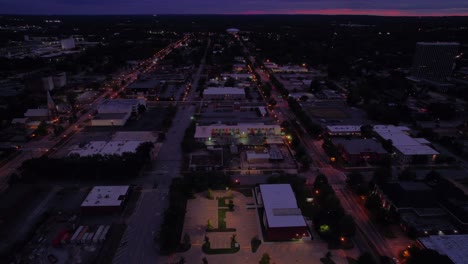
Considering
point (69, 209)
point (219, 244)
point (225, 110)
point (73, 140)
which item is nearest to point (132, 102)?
point (73, 140)

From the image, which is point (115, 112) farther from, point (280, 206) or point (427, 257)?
point (427, 257)

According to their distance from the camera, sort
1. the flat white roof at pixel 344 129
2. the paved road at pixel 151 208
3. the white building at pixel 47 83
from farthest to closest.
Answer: the white building at pixel 47 83, the flat white roof at pixel 344 129, the paved road at pixel 151 208

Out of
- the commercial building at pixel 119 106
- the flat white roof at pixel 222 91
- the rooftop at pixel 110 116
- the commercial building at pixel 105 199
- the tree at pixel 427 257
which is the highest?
the commercial building at pixel 119 106

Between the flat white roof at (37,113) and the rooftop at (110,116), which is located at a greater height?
the flat white roof at (37,113)

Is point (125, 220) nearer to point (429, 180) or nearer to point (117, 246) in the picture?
point (117, 246)

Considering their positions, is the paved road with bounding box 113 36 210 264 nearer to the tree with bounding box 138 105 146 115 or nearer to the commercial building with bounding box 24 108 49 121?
the tree with bounding box 138 105 146 115

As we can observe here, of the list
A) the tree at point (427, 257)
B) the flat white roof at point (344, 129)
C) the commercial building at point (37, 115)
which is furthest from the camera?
the commercial building at point (37, 115)

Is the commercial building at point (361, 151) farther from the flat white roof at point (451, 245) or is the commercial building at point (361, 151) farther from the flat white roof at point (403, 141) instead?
the flat white roof at point (451, 245)

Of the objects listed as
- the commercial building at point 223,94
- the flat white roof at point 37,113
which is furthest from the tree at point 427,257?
the flat white roof at point 37,113
